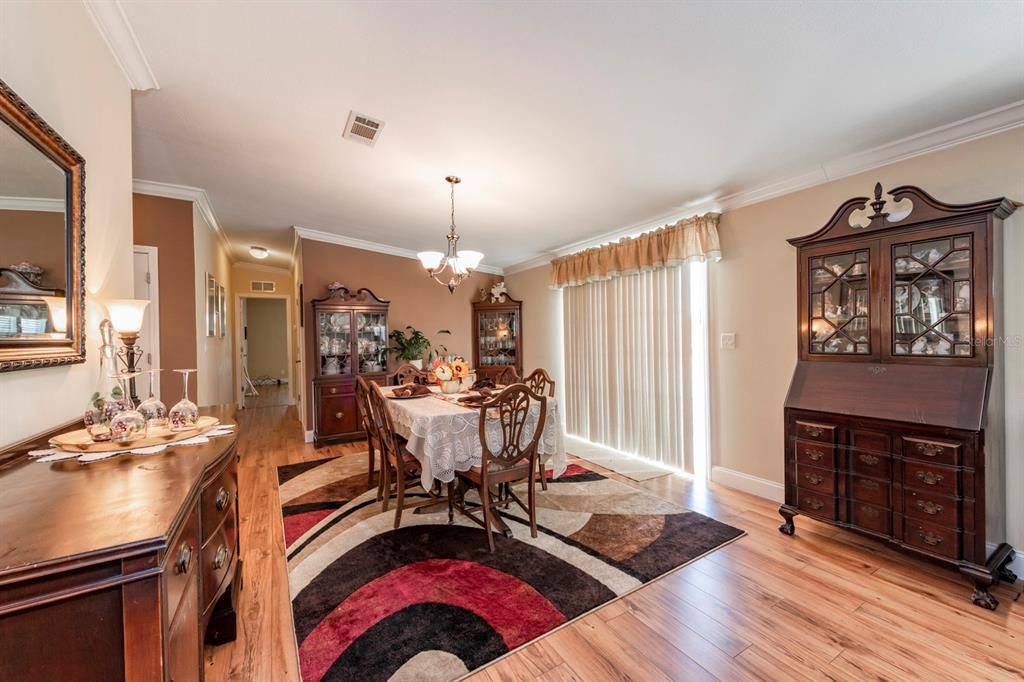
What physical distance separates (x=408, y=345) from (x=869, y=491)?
4.77m

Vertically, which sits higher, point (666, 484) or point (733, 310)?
point (733, 310)

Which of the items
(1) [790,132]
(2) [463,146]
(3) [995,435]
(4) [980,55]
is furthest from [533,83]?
(3) [995,435]

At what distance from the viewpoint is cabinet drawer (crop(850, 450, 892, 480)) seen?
7.29ft

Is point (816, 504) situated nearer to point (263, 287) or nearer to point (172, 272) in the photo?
point (172, 272)

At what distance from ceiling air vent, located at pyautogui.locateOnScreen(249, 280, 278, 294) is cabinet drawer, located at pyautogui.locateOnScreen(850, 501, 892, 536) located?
8845mm

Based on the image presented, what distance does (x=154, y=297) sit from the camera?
3.77 meters

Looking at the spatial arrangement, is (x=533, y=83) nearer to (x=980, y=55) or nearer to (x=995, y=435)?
(x=980, y=55)

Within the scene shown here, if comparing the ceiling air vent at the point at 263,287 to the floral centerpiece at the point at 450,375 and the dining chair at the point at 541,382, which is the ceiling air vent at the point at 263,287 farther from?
the dining chair at the point at 541,382

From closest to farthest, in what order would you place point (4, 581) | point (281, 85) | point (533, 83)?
point (4, 581) < point (533, 83) < point (281, 85)

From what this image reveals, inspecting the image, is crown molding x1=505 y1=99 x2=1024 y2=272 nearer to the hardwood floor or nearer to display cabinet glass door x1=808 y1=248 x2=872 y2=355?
display cabinet glass door x1=808 y1=248 x2=872 y2=355

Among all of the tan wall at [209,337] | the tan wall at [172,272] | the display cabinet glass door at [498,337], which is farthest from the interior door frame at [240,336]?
the display cabinet glass door at [498,337]

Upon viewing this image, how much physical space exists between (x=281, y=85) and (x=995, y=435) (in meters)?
4.26

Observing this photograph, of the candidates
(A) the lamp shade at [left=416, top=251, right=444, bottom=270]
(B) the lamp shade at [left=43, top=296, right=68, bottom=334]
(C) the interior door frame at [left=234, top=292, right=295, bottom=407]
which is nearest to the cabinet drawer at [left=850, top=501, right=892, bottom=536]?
(A) the lamp shade at [left=416, top=251, right=444, bottom=270]

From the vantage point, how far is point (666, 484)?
139 inches
